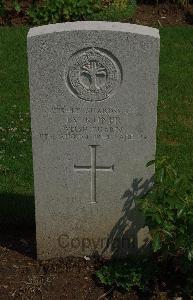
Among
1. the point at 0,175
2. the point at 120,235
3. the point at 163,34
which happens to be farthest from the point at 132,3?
the point at 120,235

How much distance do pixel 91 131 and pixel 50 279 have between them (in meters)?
1.22

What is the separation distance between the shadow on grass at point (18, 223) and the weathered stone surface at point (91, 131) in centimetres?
35

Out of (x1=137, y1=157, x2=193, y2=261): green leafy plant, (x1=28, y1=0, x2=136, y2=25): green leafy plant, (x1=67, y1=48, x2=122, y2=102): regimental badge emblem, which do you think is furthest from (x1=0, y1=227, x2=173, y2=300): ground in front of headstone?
(x1=28, y1=0, x2=136, y2=25): green leafy plant

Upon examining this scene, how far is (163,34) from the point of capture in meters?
10.3

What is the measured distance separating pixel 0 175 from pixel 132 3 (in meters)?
5.62

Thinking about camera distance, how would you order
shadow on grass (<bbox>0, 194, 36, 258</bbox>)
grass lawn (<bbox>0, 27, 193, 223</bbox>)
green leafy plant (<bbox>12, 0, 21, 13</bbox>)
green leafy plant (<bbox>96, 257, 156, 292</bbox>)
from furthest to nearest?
green leafy plant (<bbox>12, 0, 21, 13</bbox>), grass lawn (<bbox>0, 27, 193, 223</bbox>), shadow on grass (<bbox>0, 194, 36, 258</bbox>), green leafy plant (<bbox>96, 257, 156, 292</bbox>)

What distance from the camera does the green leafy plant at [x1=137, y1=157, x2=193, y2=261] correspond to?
177 inches

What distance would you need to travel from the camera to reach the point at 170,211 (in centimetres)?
457

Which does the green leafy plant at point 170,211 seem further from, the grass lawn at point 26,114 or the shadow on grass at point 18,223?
Answer: the grass lawn at point 26,114

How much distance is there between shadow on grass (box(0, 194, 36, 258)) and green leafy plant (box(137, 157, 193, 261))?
126 cm

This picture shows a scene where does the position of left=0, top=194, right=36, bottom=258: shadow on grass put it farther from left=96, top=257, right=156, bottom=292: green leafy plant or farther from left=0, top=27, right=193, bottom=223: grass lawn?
left=96, top=257, right=156, bottom=292: green leafy plant

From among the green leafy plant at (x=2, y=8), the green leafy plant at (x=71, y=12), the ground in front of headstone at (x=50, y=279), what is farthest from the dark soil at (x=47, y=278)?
the green leafy plant at (x=2, y=8)

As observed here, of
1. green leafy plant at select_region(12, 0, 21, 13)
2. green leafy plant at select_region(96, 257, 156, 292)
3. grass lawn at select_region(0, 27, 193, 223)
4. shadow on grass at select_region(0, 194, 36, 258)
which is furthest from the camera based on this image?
green leafy plant at select_region(12, 0, 21, 13)

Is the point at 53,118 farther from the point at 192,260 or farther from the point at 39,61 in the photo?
the point at 192,260
